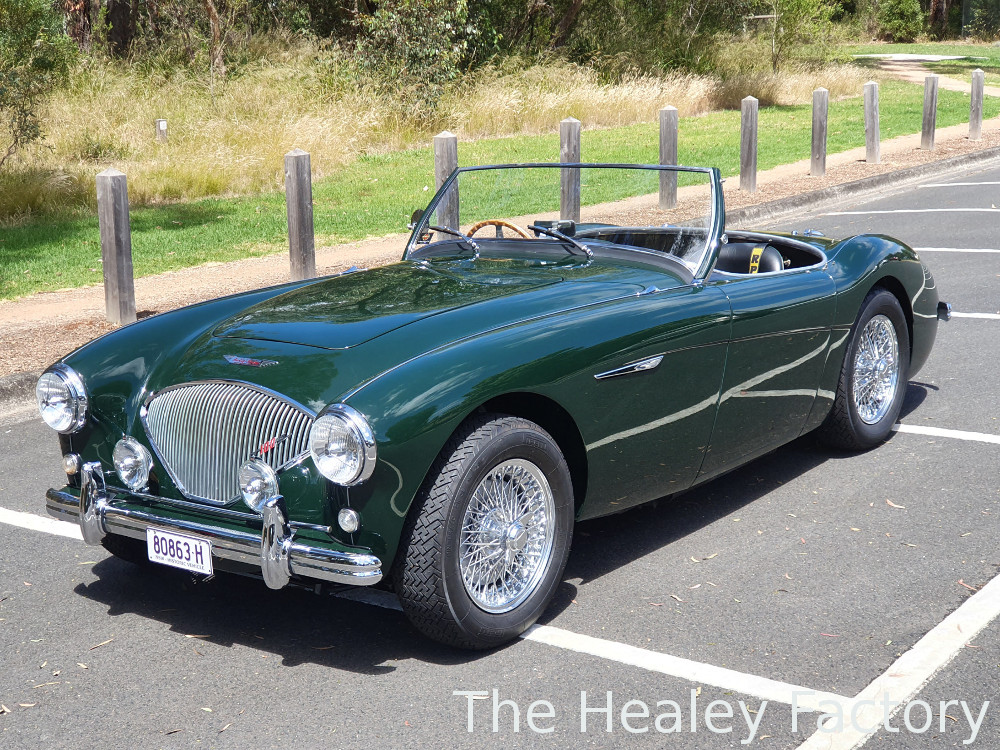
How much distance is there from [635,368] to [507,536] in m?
0.79

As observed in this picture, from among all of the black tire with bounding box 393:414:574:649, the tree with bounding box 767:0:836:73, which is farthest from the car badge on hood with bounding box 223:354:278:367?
the tree with bounding box 767:0:836:73

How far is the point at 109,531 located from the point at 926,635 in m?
2.72

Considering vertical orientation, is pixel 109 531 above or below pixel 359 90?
below

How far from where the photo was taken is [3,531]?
4977mm

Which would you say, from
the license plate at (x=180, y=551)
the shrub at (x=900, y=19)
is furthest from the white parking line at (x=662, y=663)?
the shrub at (x=900, y=19)

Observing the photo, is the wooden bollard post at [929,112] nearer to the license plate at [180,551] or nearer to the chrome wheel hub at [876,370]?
the chrome wheel hub at [876,370]

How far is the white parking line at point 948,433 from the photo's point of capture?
582cm

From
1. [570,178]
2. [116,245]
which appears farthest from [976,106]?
[116,245]

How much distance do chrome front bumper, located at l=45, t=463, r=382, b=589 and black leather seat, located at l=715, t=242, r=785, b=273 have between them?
2.63 metres

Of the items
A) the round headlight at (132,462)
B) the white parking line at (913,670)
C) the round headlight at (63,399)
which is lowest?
the white parking line at (913,670)

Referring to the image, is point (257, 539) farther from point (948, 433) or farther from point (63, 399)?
point (948, 433)

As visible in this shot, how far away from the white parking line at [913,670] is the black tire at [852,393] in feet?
4.59

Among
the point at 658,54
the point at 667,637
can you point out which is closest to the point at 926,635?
the point at 667,637

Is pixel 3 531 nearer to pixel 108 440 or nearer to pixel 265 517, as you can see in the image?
pixel 108 440
